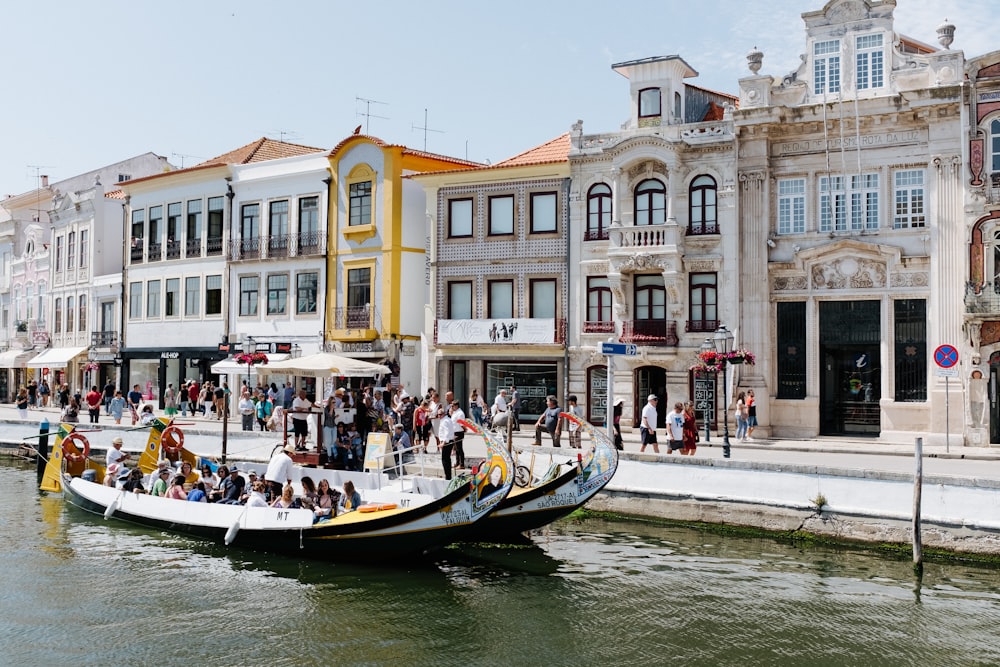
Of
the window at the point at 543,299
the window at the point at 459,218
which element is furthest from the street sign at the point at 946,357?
the window at the point at 459,218

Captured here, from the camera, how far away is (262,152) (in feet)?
146

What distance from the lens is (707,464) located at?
21703 millimetres

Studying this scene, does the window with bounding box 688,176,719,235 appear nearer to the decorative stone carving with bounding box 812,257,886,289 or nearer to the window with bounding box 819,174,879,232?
the window with bounding box 819,174,879,232

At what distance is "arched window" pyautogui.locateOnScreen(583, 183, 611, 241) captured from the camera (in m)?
34.3

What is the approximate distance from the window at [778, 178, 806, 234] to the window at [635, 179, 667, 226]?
3664 millimetres

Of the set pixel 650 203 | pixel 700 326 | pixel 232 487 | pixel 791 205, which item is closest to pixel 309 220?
pixel 650 203

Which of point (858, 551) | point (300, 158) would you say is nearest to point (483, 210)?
point (300, 158)

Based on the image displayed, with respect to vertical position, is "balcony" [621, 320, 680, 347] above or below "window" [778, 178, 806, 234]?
below

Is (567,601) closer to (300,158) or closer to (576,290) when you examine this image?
(576,290)

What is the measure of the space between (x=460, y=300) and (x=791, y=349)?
465 inches

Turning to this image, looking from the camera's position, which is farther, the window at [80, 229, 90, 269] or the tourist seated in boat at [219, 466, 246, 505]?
the window at [80, 229, 90, 269]

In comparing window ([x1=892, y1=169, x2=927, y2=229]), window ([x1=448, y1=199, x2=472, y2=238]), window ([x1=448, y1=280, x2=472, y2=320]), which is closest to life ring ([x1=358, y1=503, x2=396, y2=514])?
window ([x1=448, y1=280, x2=472, y2=320])

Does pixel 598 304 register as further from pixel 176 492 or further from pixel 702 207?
pixel 176 492

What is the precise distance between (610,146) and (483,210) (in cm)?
526
